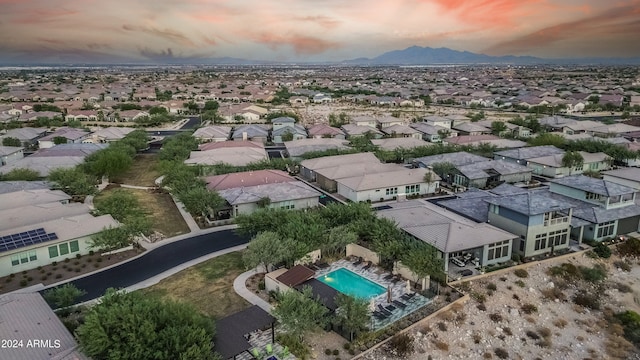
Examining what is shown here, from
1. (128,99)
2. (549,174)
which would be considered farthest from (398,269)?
(128,99)

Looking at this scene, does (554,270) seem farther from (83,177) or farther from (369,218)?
(83,177)

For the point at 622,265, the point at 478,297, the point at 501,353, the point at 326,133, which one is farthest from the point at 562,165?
the point at 326,133

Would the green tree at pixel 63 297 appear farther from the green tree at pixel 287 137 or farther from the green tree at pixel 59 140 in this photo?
the green tree at pixel 59 140

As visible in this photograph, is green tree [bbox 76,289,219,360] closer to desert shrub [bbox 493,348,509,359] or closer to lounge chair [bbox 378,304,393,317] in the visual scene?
lounge chair [bbox 378,304,393,317]

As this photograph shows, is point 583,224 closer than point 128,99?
Yes

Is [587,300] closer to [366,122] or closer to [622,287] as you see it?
[622,287]

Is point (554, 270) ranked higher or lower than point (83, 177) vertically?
lower

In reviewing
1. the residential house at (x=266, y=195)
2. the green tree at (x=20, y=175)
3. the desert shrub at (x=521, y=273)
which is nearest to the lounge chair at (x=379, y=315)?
the desert shrub at (x=521, y=273)
